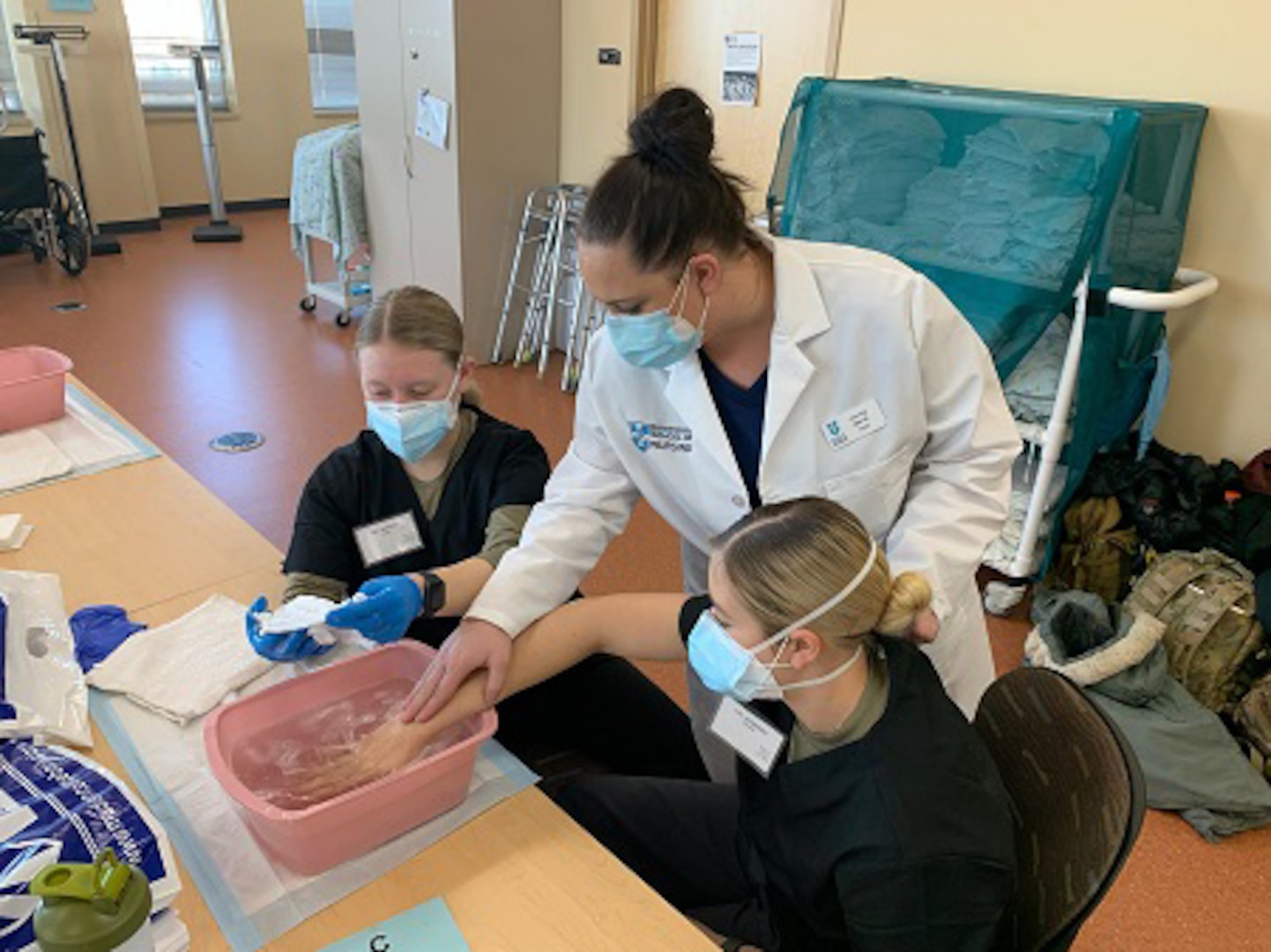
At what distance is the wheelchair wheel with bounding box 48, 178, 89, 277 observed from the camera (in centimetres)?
547

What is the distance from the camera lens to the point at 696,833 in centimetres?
124

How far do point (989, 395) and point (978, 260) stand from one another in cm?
130

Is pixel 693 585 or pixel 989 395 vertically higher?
pixel 989 395

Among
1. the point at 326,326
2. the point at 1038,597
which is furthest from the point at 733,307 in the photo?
the point at 326,326

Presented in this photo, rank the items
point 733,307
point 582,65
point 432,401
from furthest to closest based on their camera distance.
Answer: point 582,65
point 432,401
point 733,307

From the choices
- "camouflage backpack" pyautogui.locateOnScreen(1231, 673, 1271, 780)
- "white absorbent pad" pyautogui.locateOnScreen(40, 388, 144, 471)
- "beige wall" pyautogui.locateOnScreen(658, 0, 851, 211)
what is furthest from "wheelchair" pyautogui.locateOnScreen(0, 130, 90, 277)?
"camouflage backpack" pyautogui.locateOnScreen(1231, 673, 1271, 780)

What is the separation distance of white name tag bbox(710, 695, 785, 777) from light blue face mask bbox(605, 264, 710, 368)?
1.47 ft

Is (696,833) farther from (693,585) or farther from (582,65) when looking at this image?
(582,65)

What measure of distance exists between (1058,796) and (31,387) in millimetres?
1904

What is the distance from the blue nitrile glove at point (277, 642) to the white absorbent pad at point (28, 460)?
77 centimetres

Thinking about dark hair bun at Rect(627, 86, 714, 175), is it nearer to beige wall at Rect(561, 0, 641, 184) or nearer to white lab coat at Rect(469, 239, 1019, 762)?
white lab coat at Rect(469, 239, 1019, 762)

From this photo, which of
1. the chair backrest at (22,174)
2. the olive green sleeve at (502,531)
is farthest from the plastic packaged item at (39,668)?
the chair backrest at (22,174)

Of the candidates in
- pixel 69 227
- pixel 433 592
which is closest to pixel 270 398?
pixel 69 227

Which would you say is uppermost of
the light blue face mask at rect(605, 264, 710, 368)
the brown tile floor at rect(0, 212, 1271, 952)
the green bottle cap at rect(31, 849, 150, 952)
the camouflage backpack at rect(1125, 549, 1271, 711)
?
the light blue face mask at rect(605, 264, 710, 368)
